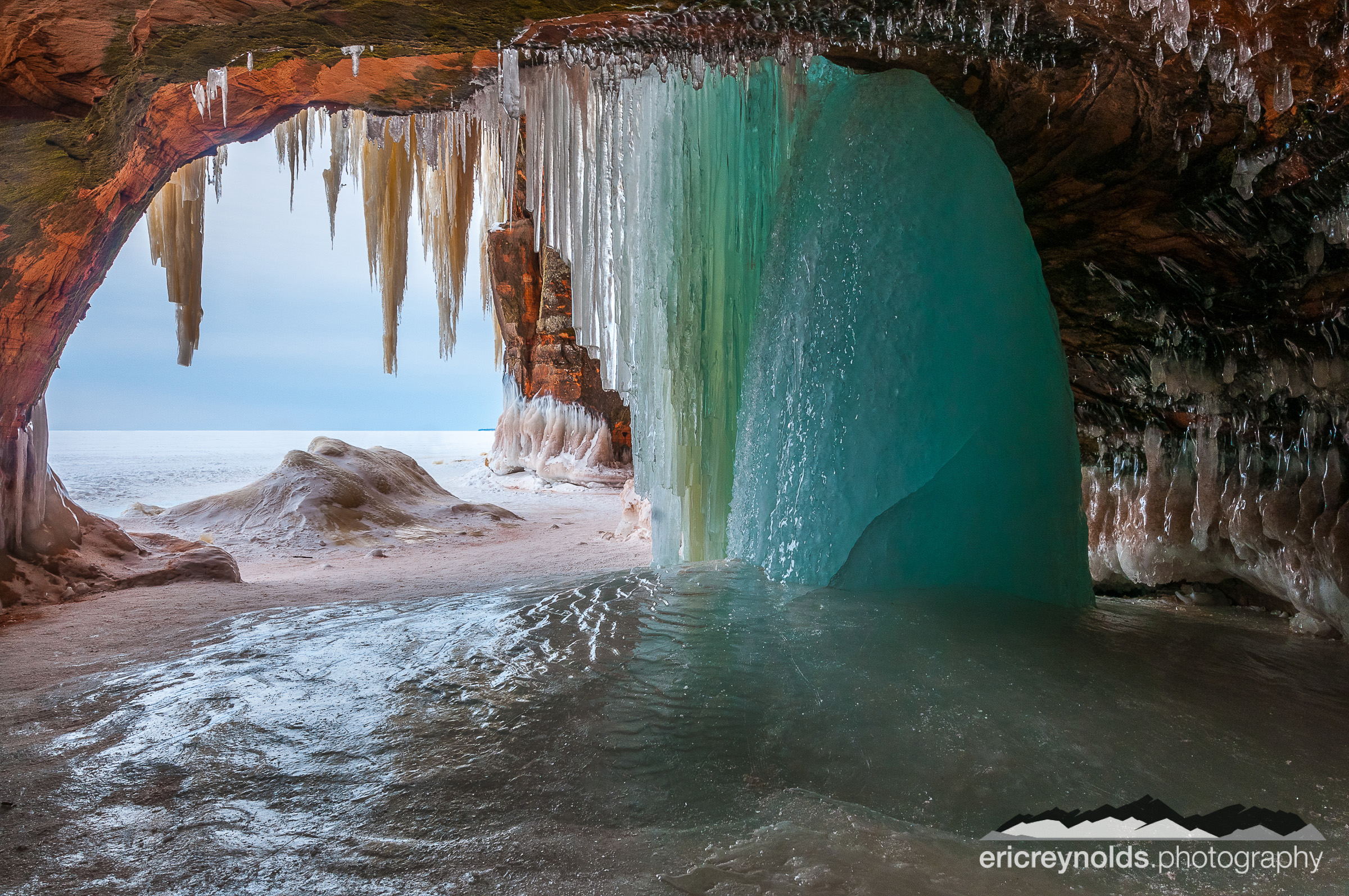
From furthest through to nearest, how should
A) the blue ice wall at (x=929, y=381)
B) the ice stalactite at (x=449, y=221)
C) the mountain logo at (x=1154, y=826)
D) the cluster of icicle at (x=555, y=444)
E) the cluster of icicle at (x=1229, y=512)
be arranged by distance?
the cluster of icicle at (x=555, y=444), the ice stalactite at (x=449, y=221), the cluster of icicle at (x=1229, y=512), the blue ice wall at (x=929, y=381), the mountain logo at (x=1154, y=826)

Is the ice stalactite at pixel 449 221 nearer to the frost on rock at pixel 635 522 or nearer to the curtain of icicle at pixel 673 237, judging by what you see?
the curtain of icicle at pixel 673 237

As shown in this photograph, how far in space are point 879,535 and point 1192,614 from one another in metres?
1.75

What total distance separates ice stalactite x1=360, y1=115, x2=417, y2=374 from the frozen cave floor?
583 cm

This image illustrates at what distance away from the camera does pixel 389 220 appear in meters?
7.99

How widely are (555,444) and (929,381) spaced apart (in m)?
10.9

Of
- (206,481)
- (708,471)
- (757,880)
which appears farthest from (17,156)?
(206,481)

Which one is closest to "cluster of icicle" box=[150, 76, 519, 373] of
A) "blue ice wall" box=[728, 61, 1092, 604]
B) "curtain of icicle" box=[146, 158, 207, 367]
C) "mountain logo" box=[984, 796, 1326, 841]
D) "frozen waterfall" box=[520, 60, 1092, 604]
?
"curtain of icicle" box=[146, 158, 207, 367]

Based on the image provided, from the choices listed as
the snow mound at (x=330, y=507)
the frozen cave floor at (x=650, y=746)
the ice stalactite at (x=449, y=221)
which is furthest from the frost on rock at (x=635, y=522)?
the frozen cave floor at (x=650, y=746)

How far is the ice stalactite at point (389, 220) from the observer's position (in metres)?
7.54

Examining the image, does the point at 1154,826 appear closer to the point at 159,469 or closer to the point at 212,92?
the point at 212,92

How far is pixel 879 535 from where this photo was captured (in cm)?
312

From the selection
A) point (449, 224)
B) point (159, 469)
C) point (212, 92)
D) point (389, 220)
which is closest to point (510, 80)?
point (212, 92)

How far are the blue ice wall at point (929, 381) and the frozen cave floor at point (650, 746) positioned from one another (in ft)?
0.85

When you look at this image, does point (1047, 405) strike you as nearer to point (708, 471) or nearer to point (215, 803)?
point (708, 471)
